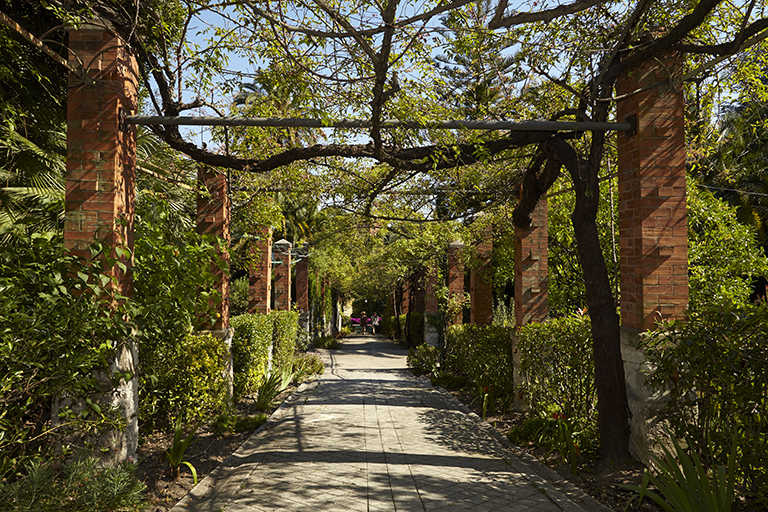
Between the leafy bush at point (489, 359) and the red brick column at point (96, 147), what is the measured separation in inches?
234

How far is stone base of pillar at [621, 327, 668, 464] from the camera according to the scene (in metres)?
4.62

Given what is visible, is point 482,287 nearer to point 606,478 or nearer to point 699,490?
point 606,478

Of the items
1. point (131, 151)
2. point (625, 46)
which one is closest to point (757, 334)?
Result: point (625, 46)

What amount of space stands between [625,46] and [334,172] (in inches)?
186

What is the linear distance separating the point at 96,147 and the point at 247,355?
4801 millimetres

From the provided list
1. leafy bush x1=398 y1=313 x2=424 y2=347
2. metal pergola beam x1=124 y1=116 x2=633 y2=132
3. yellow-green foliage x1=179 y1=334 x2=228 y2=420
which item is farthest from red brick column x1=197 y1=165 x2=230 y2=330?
leafy bush x1=398 y1=313 x2=424 y2=347

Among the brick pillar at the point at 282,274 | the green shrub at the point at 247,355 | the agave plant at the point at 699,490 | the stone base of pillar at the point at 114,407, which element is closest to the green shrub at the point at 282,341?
the green shrub at the point at 247,355

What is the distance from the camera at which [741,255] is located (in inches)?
364

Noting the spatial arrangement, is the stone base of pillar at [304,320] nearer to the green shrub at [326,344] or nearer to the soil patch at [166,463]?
the green shrub at [326,344]

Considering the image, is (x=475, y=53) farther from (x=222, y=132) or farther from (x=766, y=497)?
(x=766, y=497)

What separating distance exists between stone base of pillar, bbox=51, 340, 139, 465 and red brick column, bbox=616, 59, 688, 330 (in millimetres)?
4830

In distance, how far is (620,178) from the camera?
538cm

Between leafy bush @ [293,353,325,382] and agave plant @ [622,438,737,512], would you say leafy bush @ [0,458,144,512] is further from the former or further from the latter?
leafy bush @ [293,353,325,382]

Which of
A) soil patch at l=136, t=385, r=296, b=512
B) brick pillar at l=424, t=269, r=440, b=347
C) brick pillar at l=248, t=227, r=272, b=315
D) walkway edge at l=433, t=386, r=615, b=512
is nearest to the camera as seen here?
walkway edge at l=433, t=386, r=615, b=512
